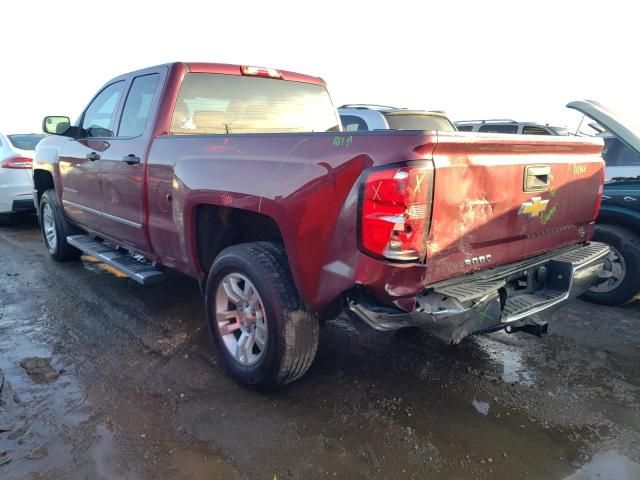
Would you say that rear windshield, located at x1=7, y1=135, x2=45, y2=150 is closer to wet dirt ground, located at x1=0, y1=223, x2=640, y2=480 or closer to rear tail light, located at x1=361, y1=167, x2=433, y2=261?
wet dirt ground, located at x1=0, y1=223, x2=640, y2=480

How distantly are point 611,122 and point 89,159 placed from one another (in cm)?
454

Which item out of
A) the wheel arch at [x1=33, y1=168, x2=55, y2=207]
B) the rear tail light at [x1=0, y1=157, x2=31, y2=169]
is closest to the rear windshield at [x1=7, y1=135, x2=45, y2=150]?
the rear tail light at [x1=0, y1=157, x2=31, y2=169]

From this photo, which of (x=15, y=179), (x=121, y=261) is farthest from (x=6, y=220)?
(x=121, y=261)

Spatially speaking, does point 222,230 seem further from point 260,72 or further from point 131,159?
point 260,72

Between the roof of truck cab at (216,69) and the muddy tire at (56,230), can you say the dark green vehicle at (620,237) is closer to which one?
the roof of truck cab at (216,69)

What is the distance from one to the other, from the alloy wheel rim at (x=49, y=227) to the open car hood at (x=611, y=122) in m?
→ 5.72

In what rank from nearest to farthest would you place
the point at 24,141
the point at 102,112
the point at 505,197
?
1. the point at 505,197
2. the point at 102,112
3. the point at 24,141

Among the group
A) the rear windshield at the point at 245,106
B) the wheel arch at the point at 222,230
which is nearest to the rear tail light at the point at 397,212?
the wheel arch at the point at 222,230

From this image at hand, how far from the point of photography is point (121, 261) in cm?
443

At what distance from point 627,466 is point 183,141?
10.7ft

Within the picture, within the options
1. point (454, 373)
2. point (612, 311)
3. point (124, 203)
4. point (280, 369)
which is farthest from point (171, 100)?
point (612, 311)

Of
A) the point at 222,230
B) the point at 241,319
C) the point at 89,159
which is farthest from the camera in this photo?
the point at 89,159

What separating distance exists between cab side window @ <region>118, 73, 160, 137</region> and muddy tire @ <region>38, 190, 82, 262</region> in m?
1.93

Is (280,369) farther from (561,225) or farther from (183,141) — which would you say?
(561,225)
